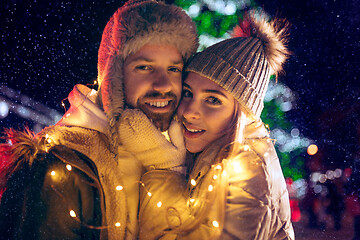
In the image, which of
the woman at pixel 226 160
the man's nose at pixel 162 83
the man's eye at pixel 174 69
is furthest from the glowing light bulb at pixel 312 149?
the man's nose at pixel 162 83

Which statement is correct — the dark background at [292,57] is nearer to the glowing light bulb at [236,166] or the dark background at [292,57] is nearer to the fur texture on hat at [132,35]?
the fur texture on hat at [132,35]

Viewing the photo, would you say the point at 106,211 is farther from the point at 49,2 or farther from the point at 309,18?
the point at 309,18

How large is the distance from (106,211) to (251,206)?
88 centimetres

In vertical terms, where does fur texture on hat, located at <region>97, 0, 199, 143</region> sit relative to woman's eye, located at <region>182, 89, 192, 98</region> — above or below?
above

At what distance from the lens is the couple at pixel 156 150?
1.65 metres

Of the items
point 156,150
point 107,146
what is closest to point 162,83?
point 156,150

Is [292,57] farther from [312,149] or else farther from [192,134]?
[192,134]

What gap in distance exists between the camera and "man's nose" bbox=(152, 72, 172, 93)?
1993 mm

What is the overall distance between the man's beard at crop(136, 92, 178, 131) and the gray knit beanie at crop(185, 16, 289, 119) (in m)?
0.27

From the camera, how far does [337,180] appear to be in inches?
249

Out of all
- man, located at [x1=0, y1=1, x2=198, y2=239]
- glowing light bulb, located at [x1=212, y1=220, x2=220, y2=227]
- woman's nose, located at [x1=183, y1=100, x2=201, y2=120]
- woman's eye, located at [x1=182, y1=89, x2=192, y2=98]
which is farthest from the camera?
woman's eye, located at [x1=182, y1=89, x2=192, y2=98]

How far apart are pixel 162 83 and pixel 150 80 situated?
0.29 feet

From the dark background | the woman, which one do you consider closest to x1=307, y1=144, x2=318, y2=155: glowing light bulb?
the dark background

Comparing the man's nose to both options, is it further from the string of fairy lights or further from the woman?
the string of fairy lights
